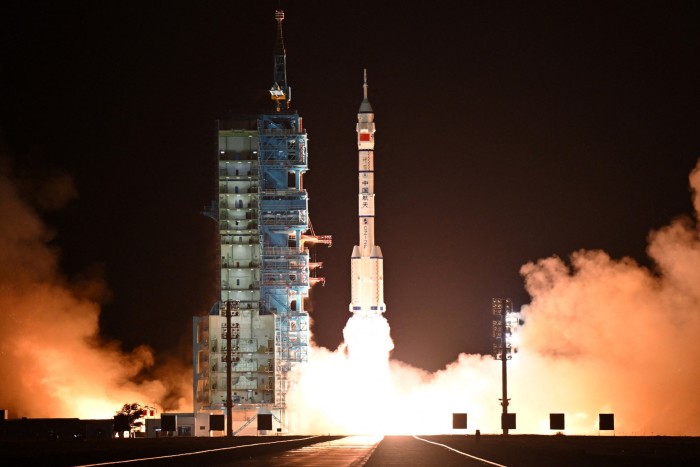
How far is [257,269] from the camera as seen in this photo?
10838cm

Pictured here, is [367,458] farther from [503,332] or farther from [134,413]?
[134,413]

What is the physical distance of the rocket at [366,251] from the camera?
10394 centimetres

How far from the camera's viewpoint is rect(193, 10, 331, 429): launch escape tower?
106 m

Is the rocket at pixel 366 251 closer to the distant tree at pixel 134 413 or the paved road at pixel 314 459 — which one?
the distant tree at pixel 134 413

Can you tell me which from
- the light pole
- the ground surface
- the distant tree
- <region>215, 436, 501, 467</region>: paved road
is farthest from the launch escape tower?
<region>215, 436, 501, 467</region>: paved road

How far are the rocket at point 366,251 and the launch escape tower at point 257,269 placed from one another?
514 centimetres

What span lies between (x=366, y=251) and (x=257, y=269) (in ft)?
29.8

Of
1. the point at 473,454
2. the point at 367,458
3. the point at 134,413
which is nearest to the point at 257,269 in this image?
the point at 134,413

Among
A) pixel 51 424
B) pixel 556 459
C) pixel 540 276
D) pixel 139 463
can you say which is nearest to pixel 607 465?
pixel 556 459

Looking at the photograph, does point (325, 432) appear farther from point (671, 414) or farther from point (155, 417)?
point (671, 414)

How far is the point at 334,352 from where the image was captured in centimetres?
11244

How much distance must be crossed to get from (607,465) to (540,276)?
210ft

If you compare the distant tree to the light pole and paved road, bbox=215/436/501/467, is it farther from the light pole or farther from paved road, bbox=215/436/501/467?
paved road, bbox=215/436/501/467

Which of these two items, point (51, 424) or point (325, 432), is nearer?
point (51, 424)
